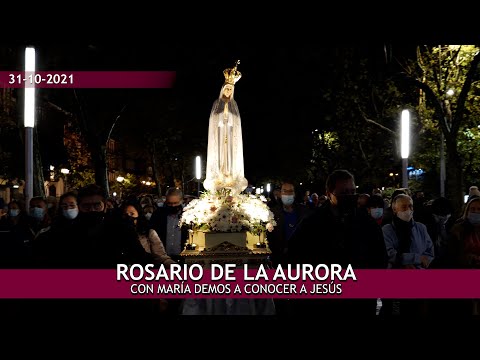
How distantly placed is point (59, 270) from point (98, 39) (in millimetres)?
1753

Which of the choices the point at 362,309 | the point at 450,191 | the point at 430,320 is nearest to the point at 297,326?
the point at 362,309

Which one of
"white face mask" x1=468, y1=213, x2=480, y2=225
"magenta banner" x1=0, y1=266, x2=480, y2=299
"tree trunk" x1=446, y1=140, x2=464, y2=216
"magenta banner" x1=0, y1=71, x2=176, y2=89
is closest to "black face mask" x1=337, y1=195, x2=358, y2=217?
"magenta banner" x1=0, y1=266, x2=480, y2=299

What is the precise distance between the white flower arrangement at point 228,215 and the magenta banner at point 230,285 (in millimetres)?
968

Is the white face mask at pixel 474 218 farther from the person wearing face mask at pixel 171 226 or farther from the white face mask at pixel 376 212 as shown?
the person wearing face mask at pixel 171 226

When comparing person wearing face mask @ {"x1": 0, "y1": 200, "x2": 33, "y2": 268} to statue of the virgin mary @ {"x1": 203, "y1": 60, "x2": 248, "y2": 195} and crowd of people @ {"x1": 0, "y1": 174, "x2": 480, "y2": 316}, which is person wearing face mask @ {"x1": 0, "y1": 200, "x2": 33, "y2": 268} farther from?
statue of the virgin mary @ {"x1": 203, "y1": 60, "x2": 248, "y2": 195}

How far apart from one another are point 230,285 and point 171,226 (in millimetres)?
2755

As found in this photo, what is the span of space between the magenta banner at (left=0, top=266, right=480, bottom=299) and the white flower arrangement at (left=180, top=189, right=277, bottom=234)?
97 centimetres

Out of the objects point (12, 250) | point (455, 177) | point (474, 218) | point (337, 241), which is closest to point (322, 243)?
point (337, 241)

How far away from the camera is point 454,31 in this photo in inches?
202

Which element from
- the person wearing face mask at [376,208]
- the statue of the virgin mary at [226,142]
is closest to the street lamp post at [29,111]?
the statue of the virgin mary at [226,142]

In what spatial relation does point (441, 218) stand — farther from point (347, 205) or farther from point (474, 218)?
point (347, 205)

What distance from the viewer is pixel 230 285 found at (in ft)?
28.1

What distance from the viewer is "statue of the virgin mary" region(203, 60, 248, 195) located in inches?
489

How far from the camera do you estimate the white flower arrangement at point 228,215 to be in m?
10.6
